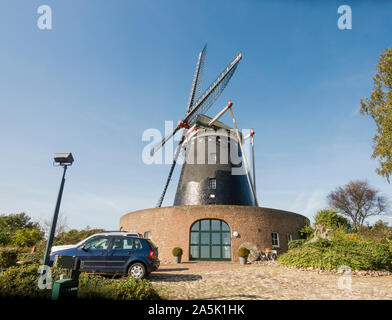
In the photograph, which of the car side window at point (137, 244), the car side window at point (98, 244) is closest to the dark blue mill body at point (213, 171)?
the car side window at point (137, 244)

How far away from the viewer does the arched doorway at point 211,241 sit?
16469 millimetres

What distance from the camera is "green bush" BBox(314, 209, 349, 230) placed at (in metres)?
18.6

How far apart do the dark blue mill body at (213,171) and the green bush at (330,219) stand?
215 inches

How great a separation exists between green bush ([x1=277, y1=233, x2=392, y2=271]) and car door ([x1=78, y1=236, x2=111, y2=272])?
8665 mm

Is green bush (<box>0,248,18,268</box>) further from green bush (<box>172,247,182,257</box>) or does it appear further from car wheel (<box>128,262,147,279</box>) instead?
green bush (<box>172,247,182,257</box>)

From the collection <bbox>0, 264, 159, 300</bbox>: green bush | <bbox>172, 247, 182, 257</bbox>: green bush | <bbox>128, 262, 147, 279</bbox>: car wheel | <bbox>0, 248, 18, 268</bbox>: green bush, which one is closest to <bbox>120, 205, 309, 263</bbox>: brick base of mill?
<bbox>172, 247, 182, 257</bbox>: green bush

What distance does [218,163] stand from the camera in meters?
20.0

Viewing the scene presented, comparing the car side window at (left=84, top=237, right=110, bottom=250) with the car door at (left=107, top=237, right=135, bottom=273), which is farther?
the car side window at (left=84, top=237, right=110, bottom=250)

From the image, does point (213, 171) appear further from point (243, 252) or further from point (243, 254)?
point (243, 254)

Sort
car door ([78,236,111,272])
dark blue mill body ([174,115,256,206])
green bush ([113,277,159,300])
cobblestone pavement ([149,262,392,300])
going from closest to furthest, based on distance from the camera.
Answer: green bush ([113,277,159,300]) → cobblestone pavement ([149,262,392,300]) → car door ([78,236,111,272]) → dark blue mill body ([174,115,256,206])

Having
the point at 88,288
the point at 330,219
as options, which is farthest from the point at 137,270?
the point at 330,219

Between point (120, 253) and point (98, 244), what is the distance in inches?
38.6
